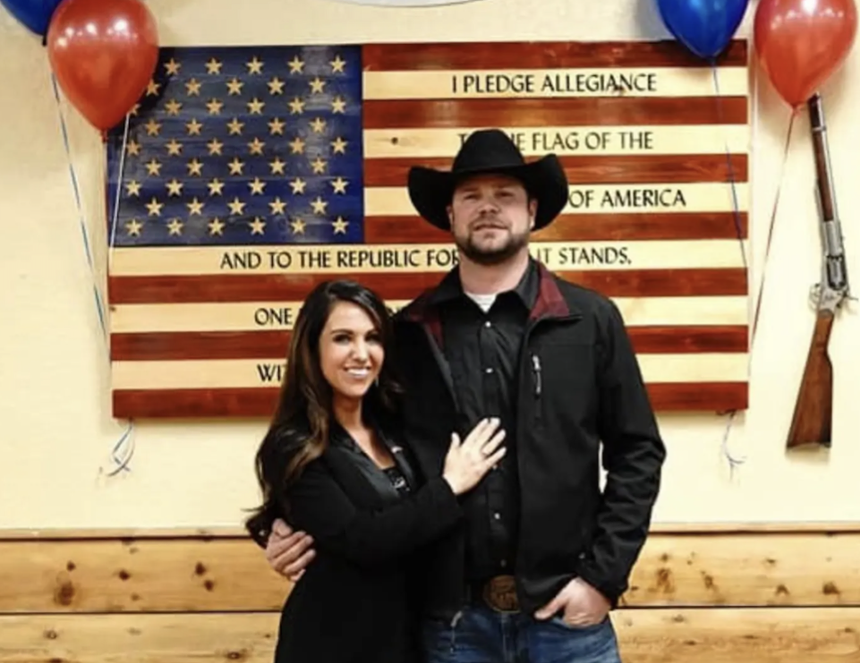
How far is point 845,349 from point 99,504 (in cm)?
200

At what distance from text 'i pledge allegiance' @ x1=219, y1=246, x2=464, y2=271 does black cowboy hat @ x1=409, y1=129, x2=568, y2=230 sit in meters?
0.60

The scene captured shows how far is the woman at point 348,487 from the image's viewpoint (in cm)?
172

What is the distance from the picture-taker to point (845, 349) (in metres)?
2.71

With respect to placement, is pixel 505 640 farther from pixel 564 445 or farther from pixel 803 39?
pixel 803 39

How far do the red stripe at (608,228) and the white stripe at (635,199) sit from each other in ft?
0.05

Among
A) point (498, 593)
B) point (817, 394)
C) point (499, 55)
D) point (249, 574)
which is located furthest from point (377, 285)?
point (817, 394)

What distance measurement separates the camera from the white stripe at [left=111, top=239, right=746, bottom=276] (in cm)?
269

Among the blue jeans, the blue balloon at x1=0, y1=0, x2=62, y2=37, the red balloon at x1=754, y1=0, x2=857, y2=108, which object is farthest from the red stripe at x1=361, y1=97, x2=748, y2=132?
the blue jeans

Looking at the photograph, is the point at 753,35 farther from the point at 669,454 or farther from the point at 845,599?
the point at 845,599

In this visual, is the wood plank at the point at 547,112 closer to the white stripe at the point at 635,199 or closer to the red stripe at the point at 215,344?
the white stripe at the point at 635,199

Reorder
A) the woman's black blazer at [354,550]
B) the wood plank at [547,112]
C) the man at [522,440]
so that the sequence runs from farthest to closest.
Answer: the wood plank at [547,112]
the man at [522,440]
the woman's black blazer at [354,550]

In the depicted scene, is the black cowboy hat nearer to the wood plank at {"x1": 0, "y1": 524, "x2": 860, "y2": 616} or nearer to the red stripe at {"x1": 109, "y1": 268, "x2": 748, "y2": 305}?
the red stripe at {"x1": 109, "y1": 268, "x2": 748, "y2": 305}

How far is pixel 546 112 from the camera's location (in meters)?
2.68

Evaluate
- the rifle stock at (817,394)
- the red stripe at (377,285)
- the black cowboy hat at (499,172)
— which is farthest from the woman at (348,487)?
the rifle stock at (817,394)
